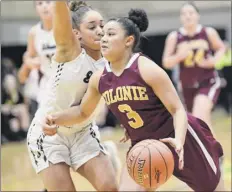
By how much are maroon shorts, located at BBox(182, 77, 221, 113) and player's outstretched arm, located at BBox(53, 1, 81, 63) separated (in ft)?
9.47

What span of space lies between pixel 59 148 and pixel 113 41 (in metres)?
0.86

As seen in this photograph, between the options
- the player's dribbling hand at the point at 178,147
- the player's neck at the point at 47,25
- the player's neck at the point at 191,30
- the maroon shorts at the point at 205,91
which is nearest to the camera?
the player's dribbling hand at the point at 178,147

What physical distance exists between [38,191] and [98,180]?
2.48 m

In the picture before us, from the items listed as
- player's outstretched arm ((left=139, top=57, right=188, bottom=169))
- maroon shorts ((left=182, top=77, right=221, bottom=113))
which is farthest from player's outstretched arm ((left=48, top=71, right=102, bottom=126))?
maroon shorts ((left=182, top=77, right=221, bottom=113))

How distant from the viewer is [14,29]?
12578mm

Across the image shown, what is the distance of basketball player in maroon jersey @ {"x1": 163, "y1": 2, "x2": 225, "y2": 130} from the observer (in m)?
6.55

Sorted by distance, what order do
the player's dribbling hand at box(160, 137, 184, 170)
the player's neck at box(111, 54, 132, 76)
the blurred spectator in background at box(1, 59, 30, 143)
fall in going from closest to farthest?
the player's dribbling hand at box(160, 137, 184, 170), the player's neck at box(111, 54, 132, 76), the blurred spectator in background at box(1, 59, 30, 143)

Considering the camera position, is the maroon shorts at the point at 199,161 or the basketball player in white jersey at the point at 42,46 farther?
the basketball player in white jersey at the point at 42,46

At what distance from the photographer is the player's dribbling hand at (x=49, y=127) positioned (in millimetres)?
3594

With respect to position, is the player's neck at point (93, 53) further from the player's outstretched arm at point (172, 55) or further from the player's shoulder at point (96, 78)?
the player's outstretched arm at point (172, 55)

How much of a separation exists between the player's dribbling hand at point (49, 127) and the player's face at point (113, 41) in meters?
0.55

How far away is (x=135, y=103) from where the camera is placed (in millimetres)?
3492

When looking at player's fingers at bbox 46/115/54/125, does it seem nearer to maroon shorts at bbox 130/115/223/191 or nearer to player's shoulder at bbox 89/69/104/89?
player's shoulder at bbox 89/69/104/89

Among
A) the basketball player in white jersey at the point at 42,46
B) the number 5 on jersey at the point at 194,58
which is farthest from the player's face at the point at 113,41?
the number 5 on jersey at the point at 194,58
